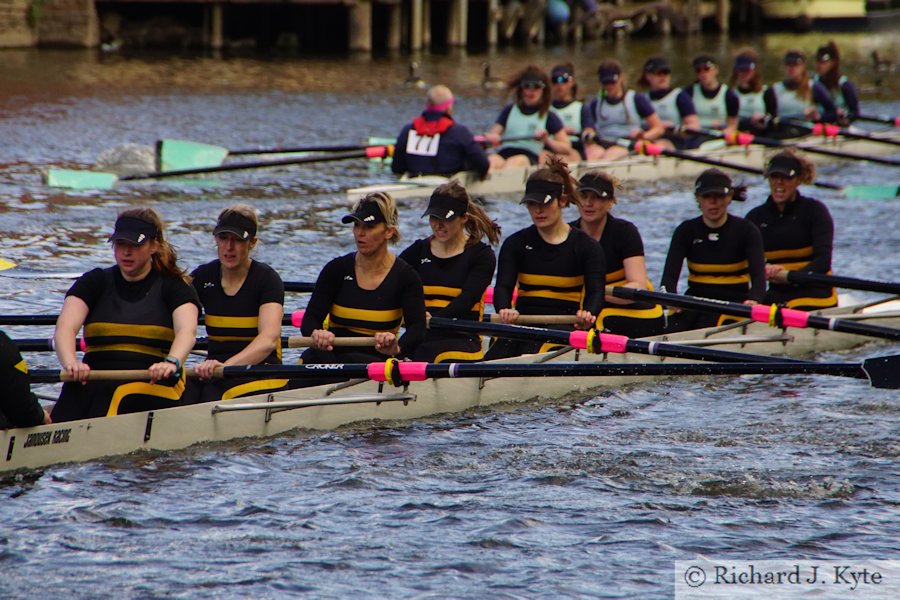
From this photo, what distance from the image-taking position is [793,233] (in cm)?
1094

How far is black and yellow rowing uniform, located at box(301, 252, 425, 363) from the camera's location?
8359 mm

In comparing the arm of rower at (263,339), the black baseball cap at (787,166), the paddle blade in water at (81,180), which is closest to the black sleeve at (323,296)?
the arm of rower at (263,339)

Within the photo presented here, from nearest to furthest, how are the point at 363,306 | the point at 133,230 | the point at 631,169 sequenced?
the point at 133,230 → the point at 363,306 → the point at 631,169

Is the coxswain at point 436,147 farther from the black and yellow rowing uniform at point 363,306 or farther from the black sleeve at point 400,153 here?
the black and yellow rowing uniform at point 363,306

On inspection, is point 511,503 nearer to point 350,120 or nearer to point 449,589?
point 449,589

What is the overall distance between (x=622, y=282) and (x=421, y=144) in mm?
6089

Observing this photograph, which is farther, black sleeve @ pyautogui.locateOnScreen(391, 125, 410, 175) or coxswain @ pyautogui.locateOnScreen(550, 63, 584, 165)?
coxswain @ pyautogui.locateOnScreen(550, 63, 584, 165)

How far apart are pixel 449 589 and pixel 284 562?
87cm

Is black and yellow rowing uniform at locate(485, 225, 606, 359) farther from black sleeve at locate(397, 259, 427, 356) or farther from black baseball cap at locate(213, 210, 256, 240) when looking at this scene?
black baseball cap at locate(213, 210, 256, 240)

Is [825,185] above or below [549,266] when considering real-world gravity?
above

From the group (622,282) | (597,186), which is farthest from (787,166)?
(597,186)

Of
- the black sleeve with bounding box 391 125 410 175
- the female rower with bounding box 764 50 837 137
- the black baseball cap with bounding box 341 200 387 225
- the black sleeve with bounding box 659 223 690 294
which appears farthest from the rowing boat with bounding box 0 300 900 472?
the female rower with bounding box 764 50 837 137

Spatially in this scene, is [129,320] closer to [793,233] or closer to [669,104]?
[793,233]

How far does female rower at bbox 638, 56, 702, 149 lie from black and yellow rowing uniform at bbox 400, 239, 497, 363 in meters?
9.88
